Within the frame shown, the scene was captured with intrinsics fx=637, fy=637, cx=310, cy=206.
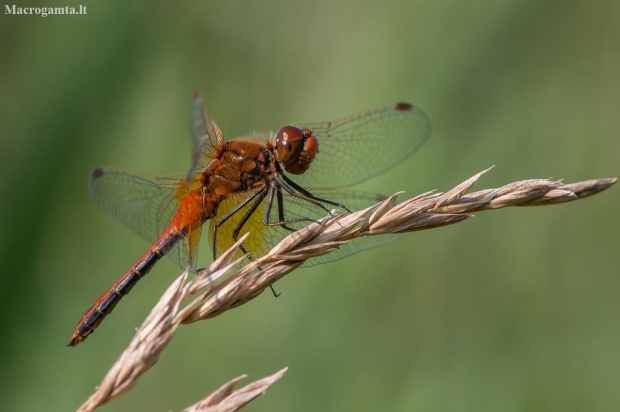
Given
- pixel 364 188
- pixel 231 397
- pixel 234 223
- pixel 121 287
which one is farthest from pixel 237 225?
pixel 231 397

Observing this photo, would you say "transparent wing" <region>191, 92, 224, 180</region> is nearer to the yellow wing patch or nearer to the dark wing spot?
the yellow wing patch

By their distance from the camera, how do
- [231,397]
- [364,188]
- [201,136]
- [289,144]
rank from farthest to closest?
[364,188] → [289,144] → [201,136] → [231,397]

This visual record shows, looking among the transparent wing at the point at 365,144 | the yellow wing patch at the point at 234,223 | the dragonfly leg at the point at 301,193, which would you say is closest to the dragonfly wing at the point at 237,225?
the yellow wing patch at the point at 234,223

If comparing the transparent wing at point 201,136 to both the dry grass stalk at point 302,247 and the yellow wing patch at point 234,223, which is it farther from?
the dry grass stalk at point 302,247

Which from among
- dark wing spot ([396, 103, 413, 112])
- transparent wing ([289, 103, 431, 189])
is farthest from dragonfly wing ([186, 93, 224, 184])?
dark wing spot ([396, 103, 413, 112])

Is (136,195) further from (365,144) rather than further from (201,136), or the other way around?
(365,144)

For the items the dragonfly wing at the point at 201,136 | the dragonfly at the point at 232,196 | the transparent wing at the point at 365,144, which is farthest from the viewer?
the transparent wing at the point at 365,144

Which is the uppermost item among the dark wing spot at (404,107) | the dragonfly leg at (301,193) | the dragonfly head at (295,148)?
the dark wing spot at (404,107)
